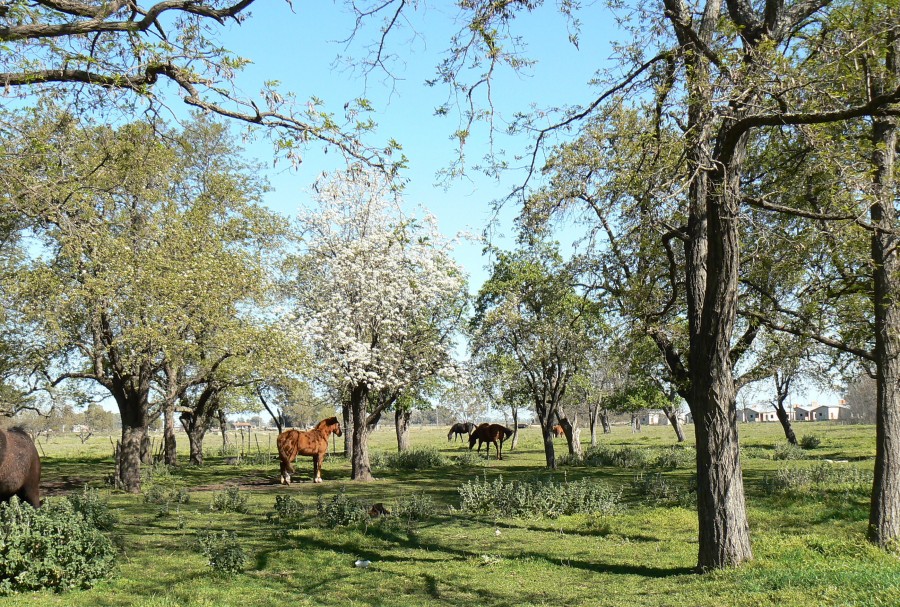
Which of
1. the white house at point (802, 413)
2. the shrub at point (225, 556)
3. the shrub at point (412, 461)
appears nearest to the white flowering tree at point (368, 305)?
the shrub at point (412, 461)

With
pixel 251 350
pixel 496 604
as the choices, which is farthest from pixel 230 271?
pixel 496 604

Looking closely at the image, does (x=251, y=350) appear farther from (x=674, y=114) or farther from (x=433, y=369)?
(x=674, y=114)

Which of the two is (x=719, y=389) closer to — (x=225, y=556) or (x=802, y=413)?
(x=225, y=556)

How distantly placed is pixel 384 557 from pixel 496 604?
3.56 meters

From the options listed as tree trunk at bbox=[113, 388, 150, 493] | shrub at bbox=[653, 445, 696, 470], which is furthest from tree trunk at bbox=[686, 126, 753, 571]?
shrub at bbox=[653, 445, 696, 470]

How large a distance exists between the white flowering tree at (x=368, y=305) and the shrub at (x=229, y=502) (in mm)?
7829

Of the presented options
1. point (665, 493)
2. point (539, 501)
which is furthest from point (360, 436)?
point (665, 493)

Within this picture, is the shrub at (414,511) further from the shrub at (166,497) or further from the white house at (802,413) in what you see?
the white house at (802,413)

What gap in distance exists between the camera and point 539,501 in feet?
52.5

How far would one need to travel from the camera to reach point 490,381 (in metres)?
31.7

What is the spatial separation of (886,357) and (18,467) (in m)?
15.1

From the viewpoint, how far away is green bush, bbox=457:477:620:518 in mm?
15625

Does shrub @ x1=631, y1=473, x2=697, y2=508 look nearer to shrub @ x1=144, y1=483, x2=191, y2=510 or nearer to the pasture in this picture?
the pasture

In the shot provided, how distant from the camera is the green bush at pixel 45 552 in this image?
353 inches
